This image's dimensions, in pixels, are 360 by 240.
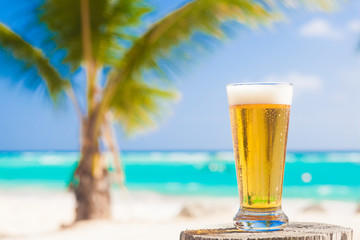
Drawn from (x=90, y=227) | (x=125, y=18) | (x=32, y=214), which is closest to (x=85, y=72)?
(x=125, y=18)

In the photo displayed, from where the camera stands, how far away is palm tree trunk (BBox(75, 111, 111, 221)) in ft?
20.6

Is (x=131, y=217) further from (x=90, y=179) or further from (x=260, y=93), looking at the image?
(x=260, y=93)

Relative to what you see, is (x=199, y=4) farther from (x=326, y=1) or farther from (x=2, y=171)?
(x=2, y=171)

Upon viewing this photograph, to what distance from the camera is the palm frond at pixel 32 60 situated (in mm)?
5961

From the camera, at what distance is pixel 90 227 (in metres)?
6.24

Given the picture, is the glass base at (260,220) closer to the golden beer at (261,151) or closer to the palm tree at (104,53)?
the golden beer at (261,151)

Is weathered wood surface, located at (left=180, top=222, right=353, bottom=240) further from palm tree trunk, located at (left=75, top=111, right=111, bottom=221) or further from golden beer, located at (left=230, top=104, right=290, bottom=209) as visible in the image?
palm tree trunk, located at (left=75, top=111, right=111, bottom=221)

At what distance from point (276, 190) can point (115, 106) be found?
510 centimetres

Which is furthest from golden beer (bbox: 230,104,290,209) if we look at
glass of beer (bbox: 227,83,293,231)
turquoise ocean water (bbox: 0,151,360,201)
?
turquoise ocean water (bbox: 0,151,360,201)

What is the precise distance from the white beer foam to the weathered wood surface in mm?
400

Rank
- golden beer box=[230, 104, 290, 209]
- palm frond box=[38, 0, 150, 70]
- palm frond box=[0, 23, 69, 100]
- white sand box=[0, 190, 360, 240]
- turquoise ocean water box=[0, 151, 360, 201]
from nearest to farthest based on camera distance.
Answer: golden beer box=[230, 104, 290, 209]
palm frond box=[38, 0, 150, 70]
palm frond box=[0, 23, 69, 100]
white sand box=[0, 190, 360, 240]
turquoise ocean water box=[0, 151, 360, 201]

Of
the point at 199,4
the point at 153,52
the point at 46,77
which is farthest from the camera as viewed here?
the point at 46,77

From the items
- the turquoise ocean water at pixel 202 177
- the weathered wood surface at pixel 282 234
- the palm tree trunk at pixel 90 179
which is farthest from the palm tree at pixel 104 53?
the turquoise ocean water at pixel 202 177

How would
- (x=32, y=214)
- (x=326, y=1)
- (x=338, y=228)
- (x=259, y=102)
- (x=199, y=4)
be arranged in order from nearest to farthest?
(x=259, y=102) < (x=338, y=228) < (x=326, y=1) < (x=199, y=4) < (x=32, y=214)
